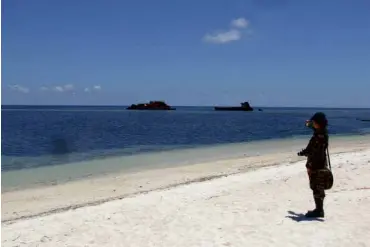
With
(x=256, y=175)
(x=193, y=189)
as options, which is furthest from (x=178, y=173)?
(x=193, y=189)

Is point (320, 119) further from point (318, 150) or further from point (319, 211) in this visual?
point (319, 211)

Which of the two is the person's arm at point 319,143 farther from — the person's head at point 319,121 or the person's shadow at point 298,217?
the person's shadow at point 298,217

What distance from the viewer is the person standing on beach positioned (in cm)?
723

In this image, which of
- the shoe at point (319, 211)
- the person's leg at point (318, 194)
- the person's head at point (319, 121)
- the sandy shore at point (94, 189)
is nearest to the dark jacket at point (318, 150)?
the person's head at point (319, 121)

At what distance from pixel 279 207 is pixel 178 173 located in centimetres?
764

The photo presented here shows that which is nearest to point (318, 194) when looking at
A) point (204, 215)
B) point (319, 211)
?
point (319, 211)

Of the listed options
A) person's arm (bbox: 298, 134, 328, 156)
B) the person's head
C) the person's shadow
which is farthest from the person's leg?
the person's head

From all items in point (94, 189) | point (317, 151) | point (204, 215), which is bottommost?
point (94, 189)

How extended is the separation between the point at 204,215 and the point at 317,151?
2.31 metres

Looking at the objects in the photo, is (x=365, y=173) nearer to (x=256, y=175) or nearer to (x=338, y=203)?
(x=256, y=175)

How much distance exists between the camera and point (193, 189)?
1104 centimetres

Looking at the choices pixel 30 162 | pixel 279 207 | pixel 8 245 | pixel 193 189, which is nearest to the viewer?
pixel 8 245

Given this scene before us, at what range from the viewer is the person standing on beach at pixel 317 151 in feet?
23.7

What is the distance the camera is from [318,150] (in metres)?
7.31
